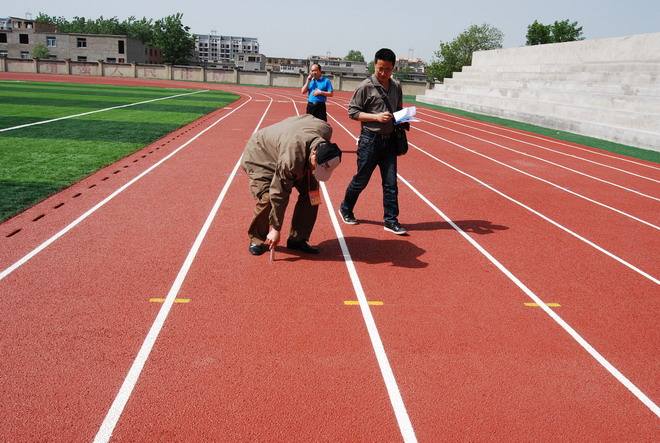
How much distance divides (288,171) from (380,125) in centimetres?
190

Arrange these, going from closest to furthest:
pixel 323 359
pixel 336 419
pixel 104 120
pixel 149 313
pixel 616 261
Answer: pixel 336 419 < pixel 323 359 < pixel 149 313 < pixel 616 261 < pixel 104 120

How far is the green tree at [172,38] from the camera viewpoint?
87.6 m

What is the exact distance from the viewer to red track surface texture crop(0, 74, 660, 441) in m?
2.82

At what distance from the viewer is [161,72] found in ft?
187

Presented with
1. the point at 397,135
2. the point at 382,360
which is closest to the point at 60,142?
the point at 397,135

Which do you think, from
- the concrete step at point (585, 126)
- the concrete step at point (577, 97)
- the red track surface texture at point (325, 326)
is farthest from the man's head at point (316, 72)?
the concrete step at point (577, 97)

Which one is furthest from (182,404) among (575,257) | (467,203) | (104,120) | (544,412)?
(104,120)

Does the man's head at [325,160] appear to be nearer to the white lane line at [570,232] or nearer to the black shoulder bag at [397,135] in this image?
the black shoulder bag at [397,135]

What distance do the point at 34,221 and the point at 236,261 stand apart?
264 cm

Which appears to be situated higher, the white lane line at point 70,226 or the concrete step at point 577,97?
the concrete step at point 577,97

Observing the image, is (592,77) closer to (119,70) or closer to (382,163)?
(382,163)

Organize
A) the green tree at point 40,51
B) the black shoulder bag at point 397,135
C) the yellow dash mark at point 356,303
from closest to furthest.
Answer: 1. the yellow dash mark at point 356,303
2. the black shoulder bag at point 397,135
3. the green tree at point 40,51

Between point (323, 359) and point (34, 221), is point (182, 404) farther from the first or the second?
point (34, 221)

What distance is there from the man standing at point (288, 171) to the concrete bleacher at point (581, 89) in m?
15.3
